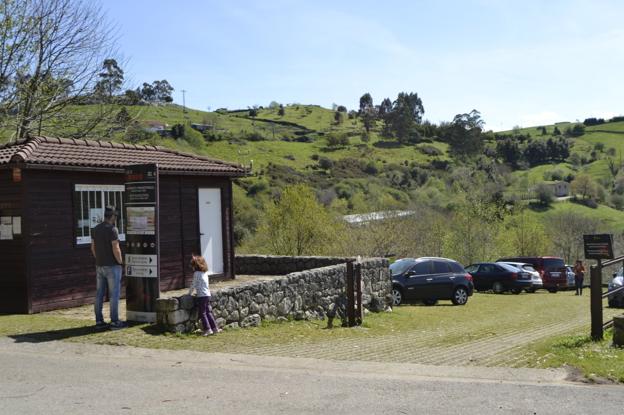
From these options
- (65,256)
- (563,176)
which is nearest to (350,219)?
(65,256)

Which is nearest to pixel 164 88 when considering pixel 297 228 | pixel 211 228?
pixel 297 228

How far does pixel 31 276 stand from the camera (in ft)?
40.6

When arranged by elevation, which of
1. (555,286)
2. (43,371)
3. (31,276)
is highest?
(31,276)

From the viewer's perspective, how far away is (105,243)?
10641 mm

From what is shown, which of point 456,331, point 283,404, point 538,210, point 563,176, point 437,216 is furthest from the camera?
point 563,176

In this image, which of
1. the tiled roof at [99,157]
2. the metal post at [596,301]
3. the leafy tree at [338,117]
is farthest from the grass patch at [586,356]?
the leafy tree at [338,117]

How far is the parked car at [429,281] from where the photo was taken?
21656 mm

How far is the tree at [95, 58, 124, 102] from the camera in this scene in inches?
972

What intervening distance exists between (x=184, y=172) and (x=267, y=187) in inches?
2148

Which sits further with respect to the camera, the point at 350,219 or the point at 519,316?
the point at 350,219

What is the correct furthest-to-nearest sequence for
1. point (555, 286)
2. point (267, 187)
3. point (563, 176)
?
point (563, 176) < point (267, 187) < point (555, 286)

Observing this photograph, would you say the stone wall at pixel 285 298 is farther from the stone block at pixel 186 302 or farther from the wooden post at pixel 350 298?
the wooden post at pixel 350 298

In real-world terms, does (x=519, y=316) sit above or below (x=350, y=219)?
below

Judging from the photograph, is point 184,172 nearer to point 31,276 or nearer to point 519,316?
point 31,276
